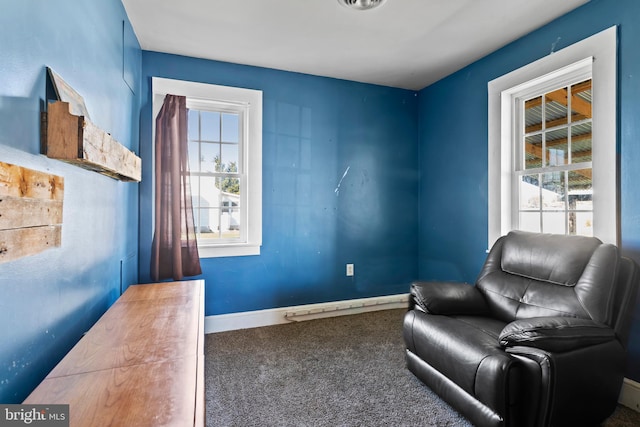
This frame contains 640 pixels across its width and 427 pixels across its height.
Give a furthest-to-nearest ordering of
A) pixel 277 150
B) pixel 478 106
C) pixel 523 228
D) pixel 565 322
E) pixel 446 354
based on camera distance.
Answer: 1. pixel 277 150
2. pixel 478 106
3. pixel 523 228
4. pixel 446 354
5. pixel 565 322

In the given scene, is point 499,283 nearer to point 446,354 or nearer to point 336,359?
point 446,354

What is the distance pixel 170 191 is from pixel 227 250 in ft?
2.35

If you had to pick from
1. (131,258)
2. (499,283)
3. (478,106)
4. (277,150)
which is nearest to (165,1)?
(277,150)

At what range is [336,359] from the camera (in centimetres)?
245

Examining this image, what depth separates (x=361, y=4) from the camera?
213cm

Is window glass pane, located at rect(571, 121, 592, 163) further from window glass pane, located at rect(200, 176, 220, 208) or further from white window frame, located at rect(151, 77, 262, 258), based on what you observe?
window glass pane, located at rect(200, 176, 220, 208)

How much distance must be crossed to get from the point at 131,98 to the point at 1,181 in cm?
188

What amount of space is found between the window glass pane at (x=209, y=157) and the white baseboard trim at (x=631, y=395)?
3.32 metres

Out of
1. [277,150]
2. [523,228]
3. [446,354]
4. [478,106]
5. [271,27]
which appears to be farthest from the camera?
[277,150]

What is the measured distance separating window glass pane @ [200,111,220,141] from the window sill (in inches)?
39.9

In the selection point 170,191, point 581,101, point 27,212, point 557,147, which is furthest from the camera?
point 170,191

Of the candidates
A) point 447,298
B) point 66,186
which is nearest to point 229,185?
point 66,186

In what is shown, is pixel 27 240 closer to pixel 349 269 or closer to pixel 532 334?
pixel 532 334

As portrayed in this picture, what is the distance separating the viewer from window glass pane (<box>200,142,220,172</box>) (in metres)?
3.04
